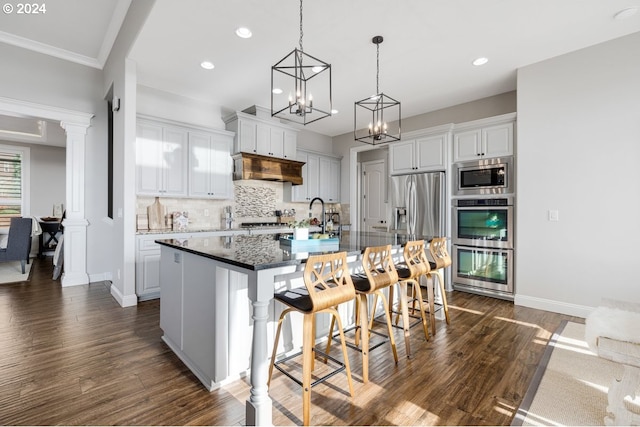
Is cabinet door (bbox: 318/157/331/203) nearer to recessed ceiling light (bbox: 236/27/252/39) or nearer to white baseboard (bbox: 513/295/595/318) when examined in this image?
recessed ceiling light (bbox: 236/27/252/39)

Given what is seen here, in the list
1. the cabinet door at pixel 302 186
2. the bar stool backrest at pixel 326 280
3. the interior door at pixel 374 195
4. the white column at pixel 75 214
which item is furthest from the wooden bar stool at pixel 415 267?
the white column at pixel 75 214

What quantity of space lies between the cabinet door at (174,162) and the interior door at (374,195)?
3.88 metres

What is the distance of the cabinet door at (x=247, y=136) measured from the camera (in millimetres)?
5102

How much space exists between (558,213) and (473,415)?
2929mm

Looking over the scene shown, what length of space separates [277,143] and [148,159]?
2.16m

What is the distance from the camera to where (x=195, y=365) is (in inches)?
85.4

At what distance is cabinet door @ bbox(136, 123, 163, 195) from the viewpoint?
13.6ft

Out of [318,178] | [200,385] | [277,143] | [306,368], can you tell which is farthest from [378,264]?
[318,178]

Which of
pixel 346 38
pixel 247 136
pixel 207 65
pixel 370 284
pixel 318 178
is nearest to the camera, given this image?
pixel 370 284

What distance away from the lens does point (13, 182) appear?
710 centimetres

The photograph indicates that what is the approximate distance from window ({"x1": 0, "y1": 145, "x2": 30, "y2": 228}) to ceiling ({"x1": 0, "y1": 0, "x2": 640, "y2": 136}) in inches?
175

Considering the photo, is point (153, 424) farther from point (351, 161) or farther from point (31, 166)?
point (31, 166)

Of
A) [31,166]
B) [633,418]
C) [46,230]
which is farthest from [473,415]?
[31,166]

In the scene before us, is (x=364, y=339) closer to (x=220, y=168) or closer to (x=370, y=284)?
(x=370, y=284)
